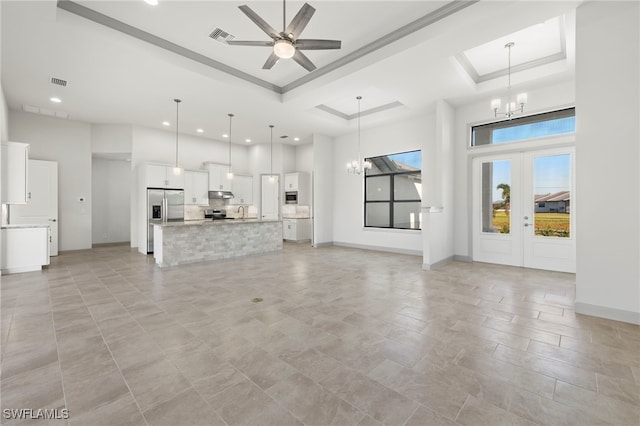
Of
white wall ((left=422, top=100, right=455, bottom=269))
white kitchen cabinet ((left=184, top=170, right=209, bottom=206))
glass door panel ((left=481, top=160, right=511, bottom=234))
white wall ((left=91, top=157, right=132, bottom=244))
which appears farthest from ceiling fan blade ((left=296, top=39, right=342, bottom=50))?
white wall ((left=91, top=157, right=132, bottom=244))

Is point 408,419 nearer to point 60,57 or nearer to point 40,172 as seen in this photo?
point 60,57

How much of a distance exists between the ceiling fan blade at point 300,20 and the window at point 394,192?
16.6 feet

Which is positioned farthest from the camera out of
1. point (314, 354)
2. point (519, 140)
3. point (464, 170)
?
point (464, 170)

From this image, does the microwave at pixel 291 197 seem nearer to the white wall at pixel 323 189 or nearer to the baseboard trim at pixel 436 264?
the white wall at pixel 323 189

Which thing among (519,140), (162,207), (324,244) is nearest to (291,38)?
(519,140)

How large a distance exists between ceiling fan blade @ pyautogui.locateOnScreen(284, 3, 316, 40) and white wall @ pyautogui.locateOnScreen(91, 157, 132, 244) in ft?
29.6

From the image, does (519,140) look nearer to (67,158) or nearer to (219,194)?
(219,194)

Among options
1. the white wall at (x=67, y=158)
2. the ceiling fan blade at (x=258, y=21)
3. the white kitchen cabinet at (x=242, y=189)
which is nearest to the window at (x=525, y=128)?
the ceiling fan blade at (x=258, y=21)

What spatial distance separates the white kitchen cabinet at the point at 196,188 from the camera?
8.12 metres

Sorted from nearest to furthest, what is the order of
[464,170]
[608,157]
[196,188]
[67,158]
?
[608,157]
[464,170]
[67,158]
[196,188]

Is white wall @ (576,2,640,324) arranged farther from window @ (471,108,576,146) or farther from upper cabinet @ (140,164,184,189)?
upper cabinet @ (140,164,184,189)

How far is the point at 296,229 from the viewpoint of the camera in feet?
31.6

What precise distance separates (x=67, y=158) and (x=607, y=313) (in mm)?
11168

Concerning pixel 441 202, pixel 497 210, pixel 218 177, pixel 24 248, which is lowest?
pixel 24 248
